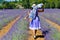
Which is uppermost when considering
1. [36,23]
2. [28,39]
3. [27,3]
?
[36,23]

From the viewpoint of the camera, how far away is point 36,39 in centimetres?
1287

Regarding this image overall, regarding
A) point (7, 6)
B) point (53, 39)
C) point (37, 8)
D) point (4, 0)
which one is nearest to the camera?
point (53, 39)

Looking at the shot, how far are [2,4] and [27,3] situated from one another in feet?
43.1

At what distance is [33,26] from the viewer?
1277cm

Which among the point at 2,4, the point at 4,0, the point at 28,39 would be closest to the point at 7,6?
the point at 2,4

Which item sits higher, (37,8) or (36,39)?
(37,8)

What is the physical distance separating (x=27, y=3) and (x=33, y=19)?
311 ft

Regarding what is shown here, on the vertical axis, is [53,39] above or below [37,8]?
below

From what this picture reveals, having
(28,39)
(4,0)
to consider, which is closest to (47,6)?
(4,0)

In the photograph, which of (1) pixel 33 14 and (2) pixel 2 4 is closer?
(1) pixel 33 14

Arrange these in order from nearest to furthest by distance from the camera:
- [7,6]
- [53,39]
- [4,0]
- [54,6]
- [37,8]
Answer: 1. [53,39]
2. [37,8]
3. [54,6]
4. [7,6]
5. [4,0]

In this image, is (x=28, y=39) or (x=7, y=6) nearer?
(x=28, y=39)

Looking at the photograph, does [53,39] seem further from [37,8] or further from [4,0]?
[4,0]

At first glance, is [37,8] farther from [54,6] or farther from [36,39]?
[54,6]
